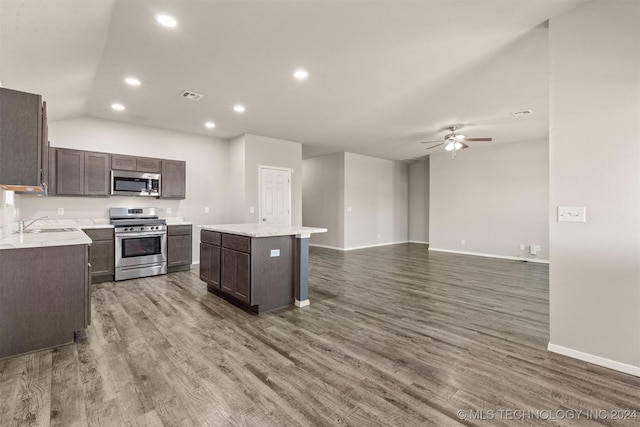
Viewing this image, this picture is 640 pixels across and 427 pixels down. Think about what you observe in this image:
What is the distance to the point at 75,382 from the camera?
6.50 feet

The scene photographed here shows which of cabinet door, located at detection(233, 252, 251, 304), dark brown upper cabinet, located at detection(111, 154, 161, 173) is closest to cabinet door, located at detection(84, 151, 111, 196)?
dark brown upper cabinet, located at detection(111, 154, 161, 173)

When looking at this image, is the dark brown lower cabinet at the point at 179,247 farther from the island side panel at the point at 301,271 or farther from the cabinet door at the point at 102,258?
the island side panel at the point at 301,271

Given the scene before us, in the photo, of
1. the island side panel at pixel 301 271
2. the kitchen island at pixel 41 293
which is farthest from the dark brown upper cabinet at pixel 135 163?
the island side panel at pixel 301 271

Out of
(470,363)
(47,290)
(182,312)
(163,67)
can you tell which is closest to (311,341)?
(470,363)

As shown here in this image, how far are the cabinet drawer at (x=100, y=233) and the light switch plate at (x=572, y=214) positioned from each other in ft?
18.7

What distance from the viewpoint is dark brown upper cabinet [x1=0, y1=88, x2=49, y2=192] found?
224 cm

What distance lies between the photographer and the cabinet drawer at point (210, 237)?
12.8ft

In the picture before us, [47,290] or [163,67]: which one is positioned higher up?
[163,67]

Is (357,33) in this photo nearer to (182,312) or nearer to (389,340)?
(389,340)

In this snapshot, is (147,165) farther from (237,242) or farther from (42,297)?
(42,297)

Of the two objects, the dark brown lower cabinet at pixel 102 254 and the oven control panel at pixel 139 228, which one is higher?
the oven control panel at pixel 139 228

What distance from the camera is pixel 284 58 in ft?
10.0

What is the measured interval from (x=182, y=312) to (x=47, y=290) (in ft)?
3.99

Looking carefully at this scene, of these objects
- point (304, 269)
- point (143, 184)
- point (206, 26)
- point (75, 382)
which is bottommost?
point (75, 382)
